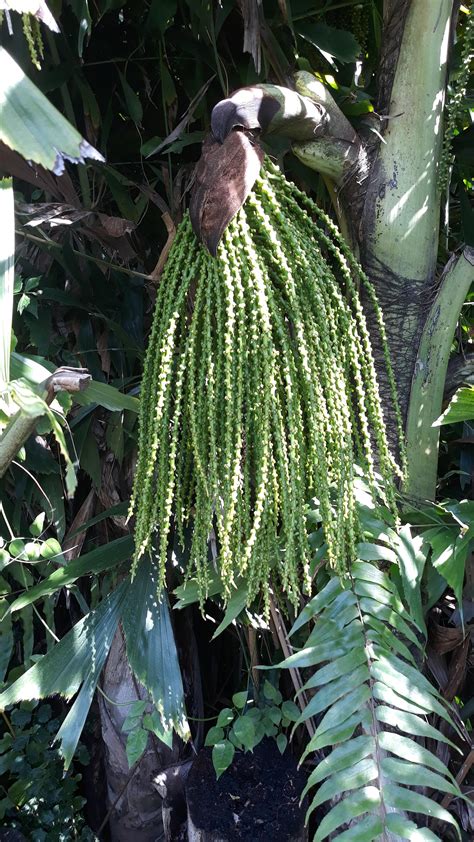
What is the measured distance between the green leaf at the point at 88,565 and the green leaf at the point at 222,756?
0.42m

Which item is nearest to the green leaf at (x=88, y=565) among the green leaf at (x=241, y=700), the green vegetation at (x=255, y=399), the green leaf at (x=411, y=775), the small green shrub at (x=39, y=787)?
the green vegetation at (x=255, y=399)

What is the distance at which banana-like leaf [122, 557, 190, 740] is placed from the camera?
123 cm

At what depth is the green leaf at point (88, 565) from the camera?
136cm

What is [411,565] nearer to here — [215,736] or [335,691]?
[335,691]

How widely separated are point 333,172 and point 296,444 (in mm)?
525

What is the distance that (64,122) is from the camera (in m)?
0.66

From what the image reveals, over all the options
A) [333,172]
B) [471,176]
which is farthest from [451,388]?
[471,176]

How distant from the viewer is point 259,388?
941mm

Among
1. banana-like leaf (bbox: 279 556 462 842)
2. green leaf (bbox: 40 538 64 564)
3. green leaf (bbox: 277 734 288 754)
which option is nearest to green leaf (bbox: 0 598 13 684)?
green leaf (bbox: 40 538 64 564)

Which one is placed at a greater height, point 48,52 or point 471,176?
point 48,52

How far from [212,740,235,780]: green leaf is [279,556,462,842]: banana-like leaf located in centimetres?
43

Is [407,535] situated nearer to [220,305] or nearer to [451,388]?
[451,388]

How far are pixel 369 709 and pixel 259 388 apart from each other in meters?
0.48

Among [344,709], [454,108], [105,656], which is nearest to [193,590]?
[105,656]
